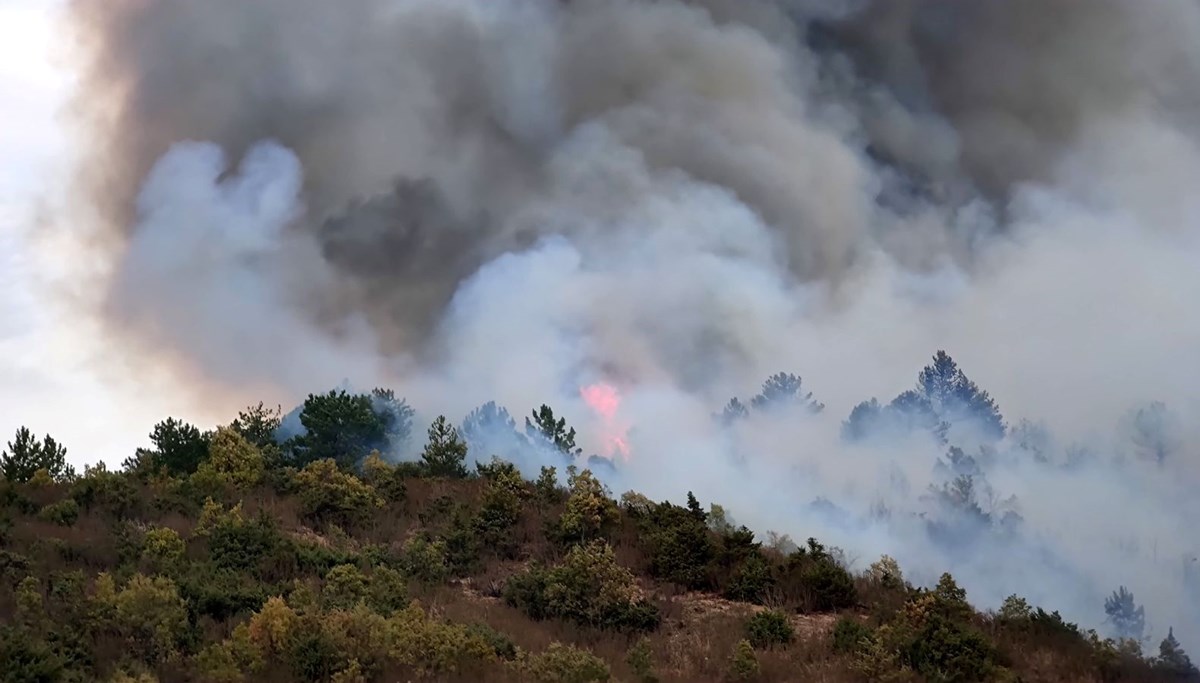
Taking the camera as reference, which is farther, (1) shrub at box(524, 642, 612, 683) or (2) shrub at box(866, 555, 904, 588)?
(2) shrub at box(866, 555, 904, 588)

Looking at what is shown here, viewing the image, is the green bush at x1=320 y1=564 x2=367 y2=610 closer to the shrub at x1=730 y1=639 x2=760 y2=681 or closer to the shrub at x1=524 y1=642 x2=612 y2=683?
the shrub at x1=524 y1=642 x2=612 y2=683

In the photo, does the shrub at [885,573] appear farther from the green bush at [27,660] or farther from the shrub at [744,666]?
the green bush at [27,660]

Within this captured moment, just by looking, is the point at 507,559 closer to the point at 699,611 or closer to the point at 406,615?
the point at 699,611

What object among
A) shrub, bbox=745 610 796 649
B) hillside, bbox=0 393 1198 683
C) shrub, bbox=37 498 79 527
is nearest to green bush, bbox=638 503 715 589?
hillside, bbox=0 393 1198 683

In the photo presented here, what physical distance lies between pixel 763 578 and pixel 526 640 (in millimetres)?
6904

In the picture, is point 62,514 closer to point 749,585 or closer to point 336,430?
point 336,430

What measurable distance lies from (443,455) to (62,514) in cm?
1280

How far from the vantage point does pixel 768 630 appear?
21.2 metres

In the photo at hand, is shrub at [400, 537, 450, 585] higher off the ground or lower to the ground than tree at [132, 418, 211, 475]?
lower

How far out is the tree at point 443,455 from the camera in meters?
36.1

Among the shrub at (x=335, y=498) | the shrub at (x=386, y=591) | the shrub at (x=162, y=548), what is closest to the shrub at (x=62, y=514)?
the shrub at (x=162, y=548)

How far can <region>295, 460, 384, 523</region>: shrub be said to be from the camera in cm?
2898

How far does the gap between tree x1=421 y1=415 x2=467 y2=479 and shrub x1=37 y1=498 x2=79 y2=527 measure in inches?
466

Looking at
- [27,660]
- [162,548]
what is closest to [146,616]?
[27,660]
